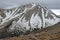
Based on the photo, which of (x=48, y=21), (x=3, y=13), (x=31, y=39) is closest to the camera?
(x=31, y=39)

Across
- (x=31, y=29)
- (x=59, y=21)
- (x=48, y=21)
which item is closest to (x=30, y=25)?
(x=31, y=29)

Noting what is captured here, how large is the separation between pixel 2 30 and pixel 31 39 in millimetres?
3904

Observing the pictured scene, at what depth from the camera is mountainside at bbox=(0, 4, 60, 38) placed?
49.6 feet

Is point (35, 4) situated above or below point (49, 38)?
above

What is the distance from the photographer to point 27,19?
15.8 m

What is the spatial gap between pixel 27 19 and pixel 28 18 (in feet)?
0.46

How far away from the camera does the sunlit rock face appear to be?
49.7 ft

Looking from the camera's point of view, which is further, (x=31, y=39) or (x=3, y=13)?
(x=3, y=13)

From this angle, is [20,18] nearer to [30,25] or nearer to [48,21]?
[30,25]

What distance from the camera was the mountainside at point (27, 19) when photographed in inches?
595

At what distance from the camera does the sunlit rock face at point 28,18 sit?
15.2m

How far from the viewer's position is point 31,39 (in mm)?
11695

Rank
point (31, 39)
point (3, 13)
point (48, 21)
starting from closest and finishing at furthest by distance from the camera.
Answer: point (31, 39) → point (48, 21) → point (3, 13)

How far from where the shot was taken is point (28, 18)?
15.9m
